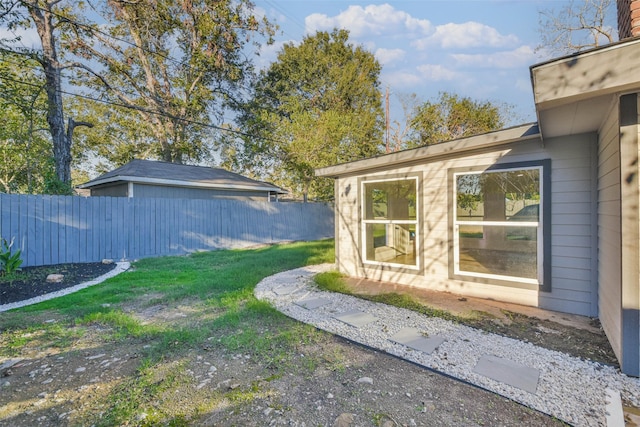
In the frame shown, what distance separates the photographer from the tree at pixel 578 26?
9266 mm

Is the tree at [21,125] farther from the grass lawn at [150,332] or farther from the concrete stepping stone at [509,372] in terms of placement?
the concrete stepping stone at [509,372]

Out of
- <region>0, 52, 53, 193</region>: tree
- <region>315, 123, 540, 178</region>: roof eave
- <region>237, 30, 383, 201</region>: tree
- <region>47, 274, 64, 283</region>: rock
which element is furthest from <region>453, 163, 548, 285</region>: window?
<region>237, 30, 383, 201</region>: tree

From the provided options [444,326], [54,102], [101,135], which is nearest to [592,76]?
[444,326]

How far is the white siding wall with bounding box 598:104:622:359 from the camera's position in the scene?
2225mm

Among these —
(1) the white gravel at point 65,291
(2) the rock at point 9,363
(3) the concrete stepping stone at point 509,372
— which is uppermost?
(3) the concrete stepping stone at point 509,372

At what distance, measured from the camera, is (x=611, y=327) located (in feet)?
7.98

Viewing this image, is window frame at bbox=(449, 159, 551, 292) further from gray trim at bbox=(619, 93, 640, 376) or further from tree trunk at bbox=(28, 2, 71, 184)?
tree trunk at bbox=(28, 2, 71, 184)

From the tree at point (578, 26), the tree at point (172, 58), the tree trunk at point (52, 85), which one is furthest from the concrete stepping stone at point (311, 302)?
the tree at point (578, 26)

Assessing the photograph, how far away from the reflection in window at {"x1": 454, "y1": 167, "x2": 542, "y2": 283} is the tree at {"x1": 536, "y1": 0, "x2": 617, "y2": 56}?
937cm

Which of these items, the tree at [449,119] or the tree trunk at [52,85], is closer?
the tree trunk at [52,85]

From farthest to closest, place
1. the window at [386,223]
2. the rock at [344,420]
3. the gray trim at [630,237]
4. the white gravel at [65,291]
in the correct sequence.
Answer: the window at [386,223] → the white gravel at [65,291] → the gray trim at [630,237] → the rock at [344,420]

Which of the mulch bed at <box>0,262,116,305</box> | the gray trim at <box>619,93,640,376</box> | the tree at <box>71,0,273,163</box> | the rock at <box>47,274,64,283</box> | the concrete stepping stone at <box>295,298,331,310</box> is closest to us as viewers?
the gray trim at <box>619,93,640,376</box>

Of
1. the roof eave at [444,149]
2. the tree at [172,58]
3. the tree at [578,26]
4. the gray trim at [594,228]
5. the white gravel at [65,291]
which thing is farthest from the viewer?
the tree at [172,58]

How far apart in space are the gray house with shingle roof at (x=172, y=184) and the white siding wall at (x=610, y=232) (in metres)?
10.2
